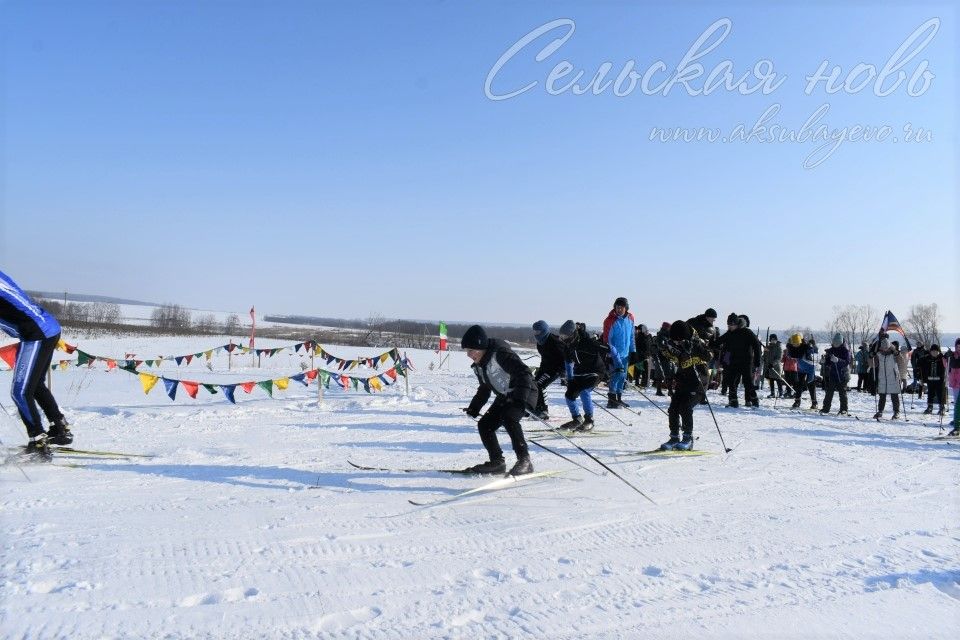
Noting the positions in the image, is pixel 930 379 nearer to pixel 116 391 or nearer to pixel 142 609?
pixel 142 609

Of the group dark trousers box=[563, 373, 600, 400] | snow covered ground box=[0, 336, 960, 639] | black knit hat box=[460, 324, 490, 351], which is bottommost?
snow covered ground box=[0, 336, 960, 639]

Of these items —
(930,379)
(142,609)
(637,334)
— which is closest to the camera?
(142,609)

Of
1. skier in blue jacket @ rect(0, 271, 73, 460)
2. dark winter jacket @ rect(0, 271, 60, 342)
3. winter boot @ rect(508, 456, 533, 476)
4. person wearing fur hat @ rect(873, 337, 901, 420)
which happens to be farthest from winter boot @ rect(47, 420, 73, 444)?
person wearing fur hat @ rect(873, 337, 901, 420)

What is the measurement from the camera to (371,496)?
182 inches

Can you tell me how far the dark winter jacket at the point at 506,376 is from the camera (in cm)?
511

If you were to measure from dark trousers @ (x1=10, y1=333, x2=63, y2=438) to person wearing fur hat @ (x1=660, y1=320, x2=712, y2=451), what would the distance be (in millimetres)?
6524

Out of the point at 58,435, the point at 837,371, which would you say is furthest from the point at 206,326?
the point at 837,371

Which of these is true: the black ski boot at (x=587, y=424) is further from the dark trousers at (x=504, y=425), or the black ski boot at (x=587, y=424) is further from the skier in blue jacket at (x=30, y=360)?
the skier in blue jacket at (x=30, y=360)

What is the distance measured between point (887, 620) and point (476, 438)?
5.10 m

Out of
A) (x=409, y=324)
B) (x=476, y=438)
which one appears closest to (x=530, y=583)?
(x=476, y=438)

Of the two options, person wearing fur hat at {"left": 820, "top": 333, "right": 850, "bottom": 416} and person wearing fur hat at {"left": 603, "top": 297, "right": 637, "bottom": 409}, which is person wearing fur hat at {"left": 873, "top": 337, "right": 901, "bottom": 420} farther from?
person wearing fur hat at {"left": 603, "top": 297, "right": 637, "bottom": 409}

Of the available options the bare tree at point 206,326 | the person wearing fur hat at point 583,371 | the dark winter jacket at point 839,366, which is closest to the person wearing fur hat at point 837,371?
the dark winter jacket at point 839,366

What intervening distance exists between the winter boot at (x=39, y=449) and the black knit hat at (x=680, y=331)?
6.60 m

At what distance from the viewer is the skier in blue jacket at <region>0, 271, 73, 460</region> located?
539 cm
